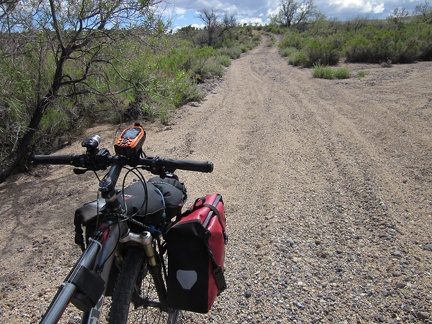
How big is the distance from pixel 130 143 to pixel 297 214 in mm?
2579

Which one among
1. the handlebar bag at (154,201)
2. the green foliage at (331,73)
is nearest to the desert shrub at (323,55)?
the green foliage at (331,73)

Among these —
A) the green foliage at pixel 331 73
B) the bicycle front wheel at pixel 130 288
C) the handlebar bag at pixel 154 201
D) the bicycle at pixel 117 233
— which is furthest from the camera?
the green foliage at pixel 331 73

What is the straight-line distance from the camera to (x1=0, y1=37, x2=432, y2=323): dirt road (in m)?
2.40

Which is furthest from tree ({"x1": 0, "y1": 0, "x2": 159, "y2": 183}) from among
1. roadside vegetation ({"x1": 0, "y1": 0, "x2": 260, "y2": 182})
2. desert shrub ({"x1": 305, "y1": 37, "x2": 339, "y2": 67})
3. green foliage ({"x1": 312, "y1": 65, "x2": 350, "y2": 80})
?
desert shrub ({"x1": 305, "y1": 37, "x2": 339, "y2": 67})

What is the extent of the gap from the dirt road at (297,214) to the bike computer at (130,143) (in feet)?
4.74

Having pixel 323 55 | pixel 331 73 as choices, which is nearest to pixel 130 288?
pixel 331 73

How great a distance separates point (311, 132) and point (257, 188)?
2.59 m

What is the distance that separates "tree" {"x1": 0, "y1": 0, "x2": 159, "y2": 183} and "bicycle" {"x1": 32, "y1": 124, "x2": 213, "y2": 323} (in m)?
3.23

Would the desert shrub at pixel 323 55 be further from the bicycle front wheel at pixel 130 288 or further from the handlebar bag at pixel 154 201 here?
the bicycle front wheel at pixel 130 288

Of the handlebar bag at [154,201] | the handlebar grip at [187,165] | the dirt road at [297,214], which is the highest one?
the handlebar grip at [187,165]

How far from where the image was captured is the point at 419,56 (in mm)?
14648

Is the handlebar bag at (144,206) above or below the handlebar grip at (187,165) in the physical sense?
below

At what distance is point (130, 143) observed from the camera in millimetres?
1420

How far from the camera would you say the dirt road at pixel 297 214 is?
2404mm
